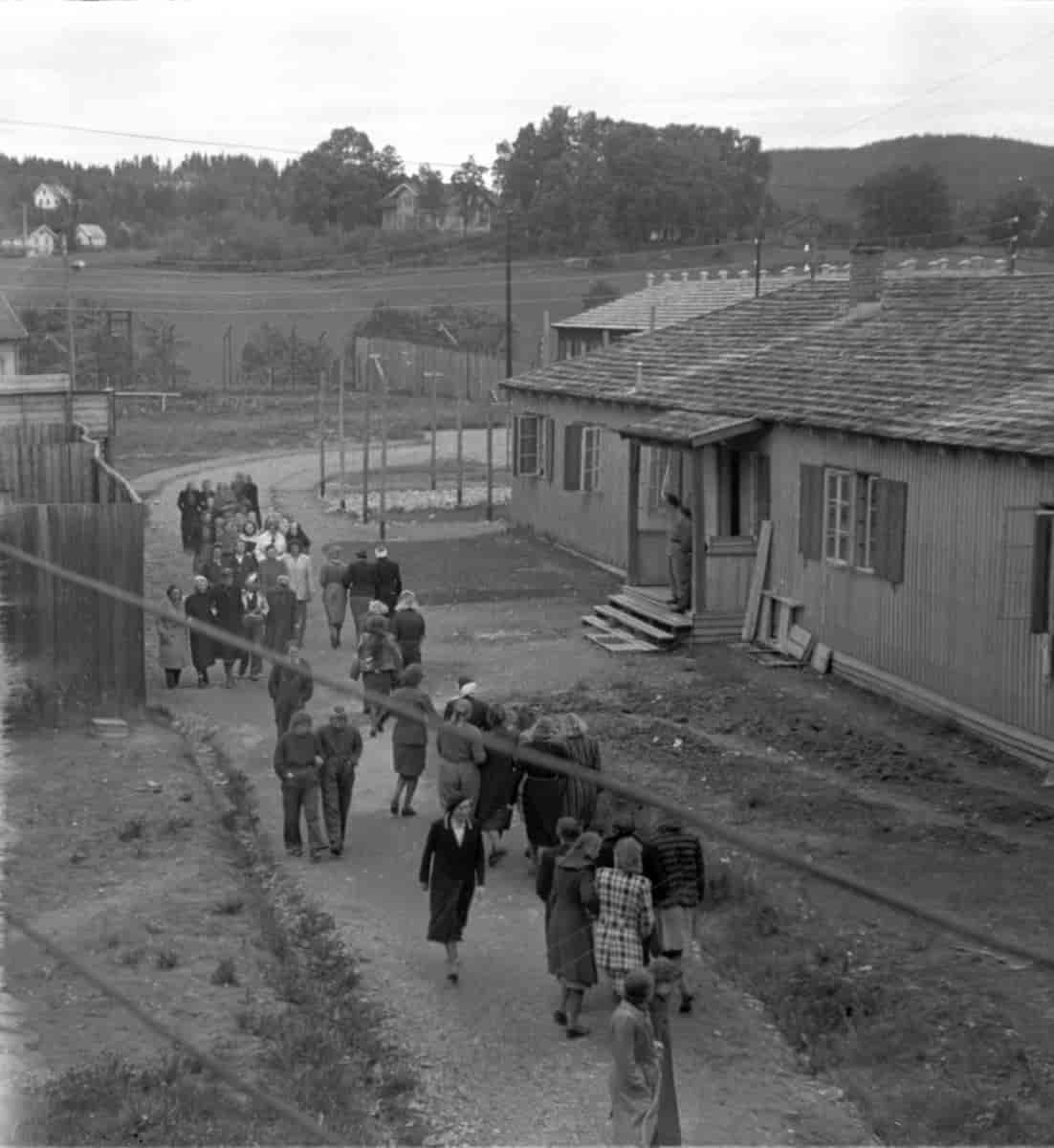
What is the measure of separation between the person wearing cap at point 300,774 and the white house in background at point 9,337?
94.6 ft

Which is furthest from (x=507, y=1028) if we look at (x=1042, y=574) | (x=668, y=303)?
(x=668, y=303)

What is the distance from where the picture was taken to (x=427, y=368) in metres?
65.8

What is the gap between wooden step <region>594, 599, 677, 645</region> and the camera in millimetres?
21141

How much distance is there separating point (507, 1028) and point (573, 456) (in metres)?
19.1

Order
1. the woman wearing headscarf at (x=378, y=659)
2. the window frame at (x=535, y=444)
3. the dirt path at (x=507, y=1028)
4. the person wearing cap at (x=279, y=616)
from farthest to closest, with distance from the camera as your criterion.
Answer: the window frame at (x=535, y=444) → the person wearing cap at (x=279, y=616) → the woman wearing headscarf at (x=378, y=659) → the dirt path at (x=507, y=1028)

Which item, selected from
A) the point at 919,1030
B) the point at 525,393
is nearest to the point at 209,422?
the point at 525,393

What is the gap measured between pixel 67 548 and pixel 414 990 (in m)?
7.58

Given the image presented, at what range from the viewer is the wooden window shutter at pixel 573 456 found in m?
28.6

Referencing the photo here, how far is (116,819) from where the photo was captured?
48.5ft

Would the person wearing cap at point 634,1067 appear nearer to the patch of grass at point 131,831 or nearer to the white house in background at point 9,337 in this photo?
the patch of grass at point 131,831

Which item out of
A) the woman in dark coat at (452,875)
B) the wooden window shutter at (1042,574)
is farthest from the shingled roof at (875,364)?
the woman in dark coat at (452,875)

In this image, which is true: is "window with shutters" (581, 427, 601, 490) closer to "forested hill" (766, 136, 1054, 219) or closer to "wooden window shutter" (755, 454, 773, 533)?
"wooden window shutter" (755, 454, 773, 533)

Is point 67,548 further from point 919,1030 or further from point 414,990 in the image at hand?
point 919,1030

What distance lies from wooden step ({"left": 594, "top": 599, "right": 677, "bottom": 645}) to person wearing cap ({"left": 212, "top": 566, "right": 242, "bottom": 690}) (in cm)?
494
